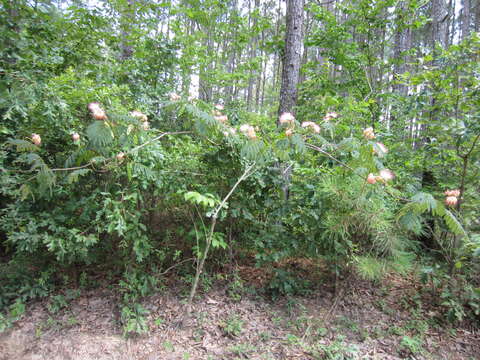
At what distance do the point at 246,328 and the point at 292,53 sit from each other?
324cm

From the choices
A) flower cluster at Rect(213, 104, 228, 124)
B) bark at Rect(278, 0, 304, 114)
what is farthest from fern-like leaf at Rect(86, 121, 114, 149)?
bark at Rect(278, 0, 304, 114)

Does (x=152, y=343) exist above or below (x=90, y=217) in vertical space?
below

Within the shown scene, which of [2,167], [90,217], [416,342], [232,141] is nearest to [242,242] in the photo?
[232,141]

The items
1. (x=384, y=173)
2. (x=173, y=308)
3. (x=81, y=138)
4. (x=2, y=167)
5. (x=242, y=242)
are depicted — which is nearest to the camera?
(x=384, y=173)

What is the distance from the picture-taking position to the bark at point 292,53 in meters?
3.30

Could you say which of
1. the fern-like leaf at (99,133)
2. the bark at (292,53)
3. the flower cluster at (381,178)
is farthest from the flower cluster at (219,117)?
the bark at (292,53)

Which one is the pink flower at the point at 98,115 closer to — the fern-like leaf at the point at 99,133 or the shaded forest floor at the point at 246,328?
the fern-like leaf at the point at 99,133

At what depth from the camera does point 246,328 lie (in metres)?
2.32

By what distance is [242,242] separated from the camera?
2.67 metres

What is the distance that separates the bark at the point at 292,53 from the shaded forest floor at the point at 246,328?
2330mm

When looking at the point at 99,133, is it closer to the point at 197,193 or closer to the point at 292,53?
the point at 197,193

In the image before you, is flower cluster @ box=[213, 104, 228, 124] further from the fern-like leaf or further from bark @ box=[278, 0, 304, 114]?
bark @ box=[278, 0, 304, 114]

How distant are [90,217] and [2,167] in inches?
30.1

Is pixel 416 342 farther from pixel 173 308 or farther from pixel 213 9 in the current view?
pixel 213 9
